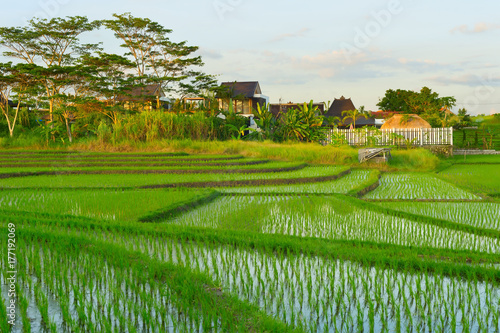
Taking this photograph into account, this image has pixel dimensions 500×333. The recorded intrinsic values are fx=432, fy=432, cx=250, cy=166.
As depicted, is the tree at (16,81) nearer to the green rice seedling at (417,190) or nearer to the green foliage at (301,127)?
the green foliage at (301,127)

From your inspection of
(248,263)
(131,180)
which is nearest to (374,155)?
(131,180)

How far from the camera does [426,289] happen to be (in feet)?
11.2

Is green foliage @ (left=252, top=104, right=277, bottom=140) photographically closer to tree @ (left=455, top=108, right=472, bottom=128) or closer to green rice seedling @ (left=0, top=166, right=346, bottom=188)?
green rice seedling @ (left=0, top=166, right=346, bottom=188)

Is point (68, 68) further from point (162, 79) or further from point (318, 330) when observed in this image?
point (318, 330)

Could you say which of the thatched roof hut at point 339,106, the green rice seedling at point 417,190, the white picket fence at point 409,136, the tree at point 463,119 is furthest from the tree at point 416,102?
the green rice seedling at point 417,190

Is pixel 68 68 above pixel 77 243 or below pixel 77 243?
above

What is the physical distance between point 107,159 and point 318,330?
527 inches

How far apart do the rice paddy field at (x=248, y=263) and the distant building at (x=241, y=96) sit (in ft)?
89.0

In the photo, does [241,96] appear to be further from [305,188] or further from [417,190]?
[417,190]

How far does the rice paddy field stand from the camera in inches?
116

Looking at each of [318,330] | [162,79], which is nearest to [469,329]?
[318,330]

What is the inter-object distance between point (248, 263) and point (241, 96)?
3167cm

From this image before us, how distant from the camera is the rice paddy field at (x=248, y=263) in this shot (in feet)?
9.69
